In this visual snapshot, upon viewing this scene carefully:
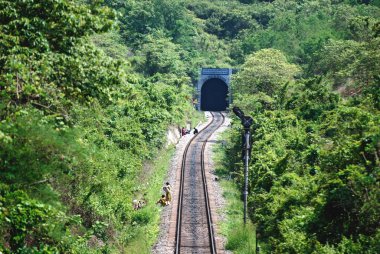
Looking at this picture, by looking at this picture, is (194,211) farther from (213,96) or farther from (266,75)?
(213,96)

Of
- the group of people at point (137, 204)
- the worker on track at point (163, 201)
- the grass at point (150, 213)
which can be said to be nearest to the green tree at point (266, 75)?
the grass at point (150, 213)

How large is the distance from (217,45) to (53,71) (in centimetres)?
9199

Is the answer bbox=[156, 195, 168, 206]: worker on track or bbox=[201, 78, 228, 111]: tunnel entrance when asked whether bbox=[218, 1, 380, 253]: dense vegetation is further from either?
bbox=[201, 78, 228, 111]: tunnel entrance

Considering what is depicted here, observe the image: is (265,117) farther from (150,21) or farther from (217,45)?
(217,45)

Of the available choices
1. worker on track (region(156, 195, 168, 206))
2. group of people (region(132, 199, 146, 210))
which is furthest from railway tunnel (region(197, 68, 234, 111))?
group of people (region(132, 199, 146, 210))

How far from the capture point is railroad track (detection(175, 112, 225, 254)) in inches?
798

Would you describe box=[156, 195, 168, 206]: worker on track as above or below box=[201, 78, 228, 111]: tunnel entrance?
above

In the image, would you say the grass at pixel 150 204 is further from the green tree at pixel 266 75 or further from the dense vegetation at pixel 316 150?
the green tree at pixel 266 75

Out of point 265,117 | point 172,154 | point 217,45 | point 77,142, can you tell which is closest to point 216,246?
point 77,142

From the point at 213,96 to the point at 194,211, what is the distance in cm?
6696

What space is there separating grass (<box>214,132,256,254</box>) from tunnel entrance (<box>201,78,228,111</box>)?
5709cm

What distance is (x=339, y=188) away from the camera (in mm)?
14078

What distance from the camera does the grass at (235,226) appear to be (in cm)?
1983

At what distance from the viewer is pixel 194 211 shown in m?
25.1
